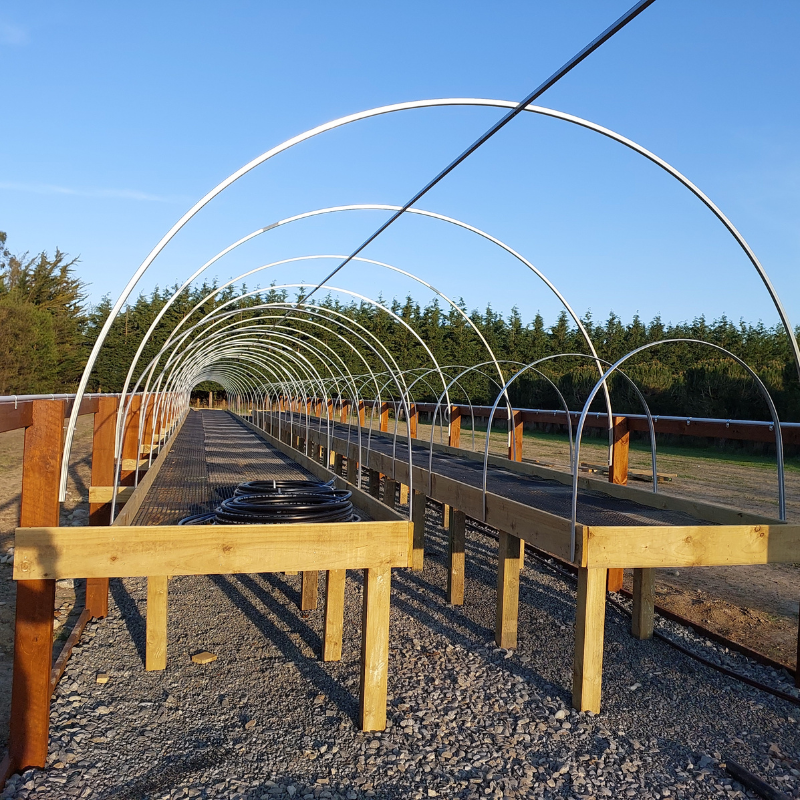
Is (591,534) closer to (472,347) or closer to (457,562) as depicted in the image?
(457,562)

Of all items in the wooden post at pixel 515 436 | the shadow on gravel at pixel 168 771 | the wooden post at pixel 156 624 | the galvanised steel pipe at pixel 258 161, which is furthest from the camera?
the wooden post at pixel 515 436

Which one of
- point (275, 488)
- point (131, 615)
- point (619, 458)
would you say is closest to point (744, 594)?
point (619, 458)

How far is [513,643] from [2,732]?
350cm

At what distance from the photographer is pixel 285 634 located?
5.80 metres

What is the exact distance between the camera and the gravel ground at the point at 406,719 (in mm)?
3547

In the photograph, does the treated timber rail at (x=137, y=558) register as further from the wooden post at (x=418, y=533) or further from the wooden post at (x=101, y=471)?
the wooden post at (x=418, y=533)

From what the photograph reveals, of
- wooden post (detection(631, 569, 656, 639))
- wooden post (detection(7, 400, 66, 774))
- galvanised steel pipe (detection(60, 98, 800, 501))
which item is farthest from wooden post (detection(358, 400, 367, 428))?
wooden post (detection(7, 400, 66, 774))

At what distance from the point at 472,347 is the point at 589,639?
33243 mm

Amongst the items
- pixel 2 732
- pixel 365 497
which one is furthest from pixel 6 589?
pixel 365 497

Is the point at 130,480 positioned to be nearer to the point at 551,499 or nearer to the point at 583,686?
the point at 551,499

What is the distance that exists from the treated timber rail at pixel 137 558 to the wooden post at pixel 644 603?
252 centimetres

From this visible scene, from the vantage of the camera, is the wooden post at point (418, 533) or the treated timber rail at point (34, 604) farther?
the wooden post at point (418, 533)

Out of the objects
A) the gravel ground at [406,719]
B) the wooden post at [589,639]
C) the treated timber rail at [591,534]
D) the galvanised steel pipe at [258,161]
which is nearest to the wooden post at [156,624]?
the gravel ground at [406,719]

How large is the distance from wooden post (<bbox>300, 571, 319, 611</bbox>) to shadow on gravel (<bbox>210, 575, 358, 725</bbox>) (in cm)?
16
